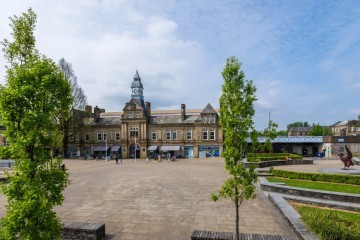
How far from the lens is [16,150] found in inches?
266

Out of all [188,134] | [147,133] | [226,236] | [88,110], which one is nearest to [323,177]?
[226,236]

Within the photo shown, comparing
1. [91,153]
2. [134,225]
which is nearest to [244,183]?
[134,225]

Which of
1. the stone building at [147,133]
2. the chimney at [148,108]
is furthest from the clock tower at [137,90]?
the chimney at [148,108]

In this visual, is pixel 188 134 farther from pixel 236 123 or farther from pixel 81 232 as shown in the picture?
pixel 236 123

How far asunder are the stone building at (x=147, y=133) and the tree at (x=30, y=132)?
143 ft

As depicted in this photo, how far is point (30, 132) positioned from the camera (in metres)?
6.69

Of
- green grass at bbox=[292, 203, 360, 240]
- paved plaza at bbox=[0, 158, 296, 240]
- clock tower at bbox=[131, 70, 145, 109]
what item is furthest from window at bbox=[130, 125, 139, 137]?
green grass at bbox=[292, 203, 360, 240]

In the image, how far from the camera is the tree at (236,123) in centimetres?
805

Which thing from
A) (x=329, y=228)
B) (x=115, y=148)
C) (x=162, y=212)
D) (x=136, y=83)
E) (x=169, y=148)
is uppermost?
(x=136, y=83)

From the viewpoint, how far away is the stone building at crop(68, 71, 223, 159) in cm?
5225

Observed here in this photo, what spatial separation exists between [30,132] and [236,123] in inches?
241

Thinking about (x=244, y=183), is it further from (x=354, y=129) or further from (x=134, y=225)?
(x=354, y=129)

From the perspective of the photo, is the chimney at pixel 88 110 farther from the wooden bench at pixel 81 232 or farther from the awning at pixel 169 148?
the wooden bench at pixel 81 232

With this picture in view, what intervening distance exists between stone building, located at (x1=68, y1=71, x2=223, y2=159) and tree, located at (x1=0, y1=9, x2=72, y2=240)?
43.7 m
